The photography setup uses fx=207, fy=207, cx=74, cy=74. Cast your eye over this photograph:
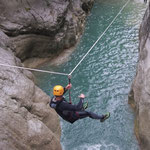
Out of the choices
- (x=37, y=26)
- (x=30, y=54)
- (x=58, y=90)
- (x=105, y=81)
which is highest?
(x=58, y=90)

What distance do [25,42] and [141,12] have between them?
42.5 ft

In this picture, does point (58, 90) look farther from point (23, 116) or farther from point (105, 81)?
point (105, 81)

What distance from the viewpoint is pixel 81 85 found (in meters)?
11.9

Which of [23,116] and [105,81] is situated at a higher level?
[23,116]

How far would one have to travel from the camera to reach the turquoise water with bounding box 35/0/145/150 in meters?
8.70

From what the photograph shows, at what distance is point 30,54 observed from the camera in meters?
14.5

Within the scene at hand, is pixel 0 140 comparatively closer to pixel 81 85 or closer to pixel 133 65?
pixel 81 85

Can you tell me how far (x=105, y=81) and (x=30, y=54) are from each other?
5.78 meters

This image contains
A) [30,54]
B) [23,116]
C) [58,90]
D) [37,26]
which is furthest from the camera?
[30,54]

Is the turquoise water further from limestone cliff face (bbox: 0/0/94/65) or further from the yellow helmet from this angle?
the yellow helmet

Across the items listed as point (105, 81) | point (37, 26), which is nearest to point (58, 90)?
point (105, 81)

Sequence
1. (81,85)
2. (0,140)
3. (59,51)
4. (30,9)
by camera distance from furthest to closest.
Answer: (59,51) < (30,9) < (81,85) < (0,140)

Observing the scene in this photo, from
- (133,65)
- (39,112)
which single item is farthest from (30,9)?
(39,112)

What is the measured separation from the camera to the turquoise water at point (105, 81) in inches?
343
